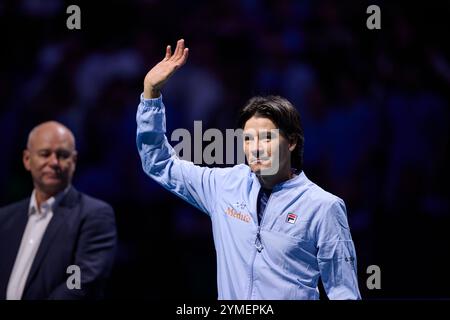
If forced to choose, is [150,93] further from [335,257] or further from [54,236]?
[54,236]

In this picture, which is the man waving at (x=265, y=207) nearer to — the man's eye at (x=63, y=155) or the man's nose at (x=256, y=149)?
the man's nose at (x=256, y=149)

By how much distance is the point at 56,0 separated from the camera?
4762mm

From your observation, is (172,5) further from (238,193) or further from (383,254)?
(238,193)

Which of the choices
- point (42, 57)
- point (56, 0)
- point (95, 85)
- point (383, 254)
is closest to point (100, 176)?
point (95, 85)

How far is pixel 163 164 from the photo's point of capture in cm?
287

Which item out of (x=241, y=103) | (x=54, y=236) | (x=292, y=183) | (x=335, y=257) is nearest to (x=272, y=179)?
(x=292, y=183)

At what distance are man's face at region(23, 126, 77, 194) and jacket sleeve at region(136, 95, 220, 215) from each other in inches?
43.5

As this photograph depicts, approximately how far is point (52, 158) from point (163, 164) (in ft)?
3.83

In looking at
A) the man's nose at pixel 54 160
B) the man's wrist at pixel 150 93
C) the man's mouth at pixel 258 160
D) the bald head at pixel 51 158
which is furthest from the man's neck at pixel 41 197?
the man's mouth at pixel 258 160

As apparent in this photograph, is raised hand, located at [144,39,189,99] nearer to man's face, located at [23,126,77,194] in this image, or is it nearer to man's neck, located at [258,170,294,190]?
man's neck, located at [258,170,294,190]

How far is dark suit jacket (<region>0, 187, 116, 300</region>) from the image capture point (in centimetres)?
356

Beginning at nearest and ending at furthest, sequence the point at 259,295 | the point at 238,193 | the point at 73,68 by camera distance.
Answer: the point at 259,295
the point at 238,193
the point at 73,68
